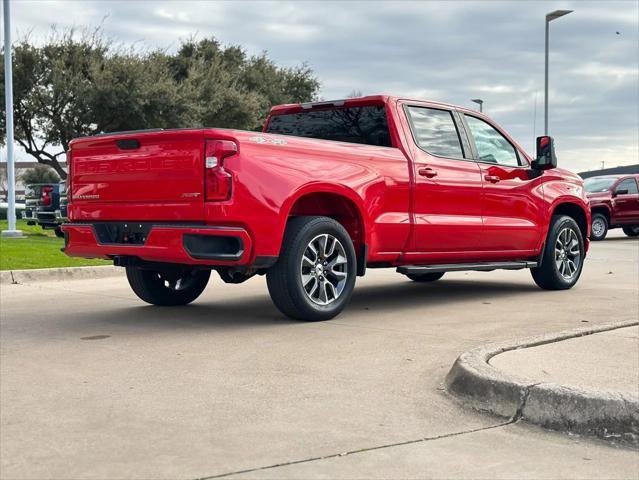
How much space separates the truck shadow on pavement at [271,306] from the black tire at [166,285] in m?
0.11

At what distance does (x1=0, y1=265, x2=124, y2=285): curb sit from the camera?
11.1m

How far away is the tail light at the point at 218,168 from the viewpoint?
21.8ft

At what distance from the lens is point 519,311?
8.22 m

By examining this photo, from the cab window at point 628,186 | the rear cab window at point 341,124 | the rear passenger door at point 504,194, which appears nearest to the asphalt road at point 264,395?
the rear passenger door at point 504,194

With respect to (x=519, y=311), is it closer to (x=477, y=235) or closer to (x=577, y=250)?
(x=477, y=235)

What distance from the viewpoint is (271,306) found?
8.73 m

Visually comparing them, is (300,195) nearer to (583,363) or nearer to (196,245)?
(196,245)

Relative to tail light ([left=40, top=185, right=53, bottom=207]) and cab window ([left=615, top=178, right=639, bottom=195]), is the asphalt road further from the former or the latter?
cab window ([left=615, top=178, right=639, bottom=195])

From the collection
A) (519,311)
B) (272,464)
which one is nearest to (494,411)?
(272,464)

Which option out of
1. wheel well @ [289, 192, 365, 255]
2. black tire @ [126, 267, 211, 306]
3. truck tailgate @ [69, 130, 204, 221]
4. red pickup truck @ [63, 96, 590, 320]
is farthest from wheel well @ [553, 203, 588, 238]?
truck tailgate @ [69, 130, 204, 221]

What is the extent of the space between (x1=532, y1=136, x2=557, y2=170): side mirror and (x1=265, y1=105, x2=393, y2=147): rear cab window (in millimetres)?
2100

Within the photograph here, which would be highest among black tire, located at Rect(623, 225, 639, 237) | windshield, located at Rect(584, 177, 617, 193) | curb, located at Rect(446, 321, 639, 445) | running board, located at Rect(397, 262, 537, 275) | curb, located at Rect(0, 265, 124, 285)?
windshield, located at Rect(584, 177, 617, 193)

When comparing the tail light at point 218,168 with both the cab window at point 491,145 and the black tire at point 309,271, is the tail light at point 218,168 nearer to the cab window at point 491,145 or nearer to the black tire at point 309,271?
the black tire at point 309,271

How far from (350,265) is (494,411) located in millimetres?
3152
